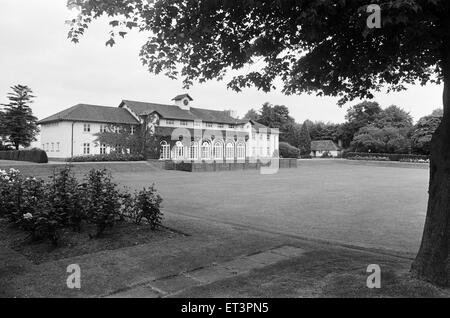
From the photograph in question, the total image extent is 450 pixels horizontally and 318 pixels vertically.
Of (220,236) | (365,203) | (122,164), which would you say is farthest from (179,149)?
(220,236)

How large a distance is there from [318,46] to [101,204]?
5.36 m

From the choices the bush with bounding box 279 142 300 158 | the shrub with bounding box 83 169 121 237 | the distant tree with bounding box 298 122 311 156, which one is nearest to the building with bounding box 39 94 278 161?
the bush with bounding box 279 142 300 158

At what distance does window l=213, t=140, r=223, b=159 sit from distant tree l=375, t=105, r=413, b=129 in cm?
4498

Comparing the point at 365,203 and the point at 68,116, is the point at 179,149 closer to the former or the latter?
the point at 68,116

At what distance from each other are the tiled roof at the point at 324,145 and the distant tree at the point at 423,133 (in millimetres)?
33673

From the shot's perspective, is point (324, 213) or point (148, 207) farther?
point (324, 213)

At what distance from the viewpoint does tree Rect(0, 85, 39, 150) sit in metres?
57.8

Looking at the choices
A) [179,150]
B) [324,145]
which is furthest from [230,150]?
[324,145]

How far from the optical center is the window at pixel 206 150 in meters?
58.5

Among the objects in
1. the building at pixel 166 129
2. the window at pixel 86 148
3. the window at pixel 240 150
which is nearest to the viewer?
the building at pixel 166 129

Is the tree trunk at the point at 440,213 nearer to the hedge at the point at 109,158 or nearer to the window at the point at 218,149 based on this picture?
the hedge at the point at 109,158

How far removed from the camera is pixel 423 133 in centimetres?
6122

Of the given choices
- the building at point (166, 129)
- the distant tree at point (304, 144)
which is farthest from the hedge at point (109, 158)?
the distant tree at point (304, 144)

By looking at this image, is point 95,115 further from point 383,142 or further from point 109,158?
point 383,142
